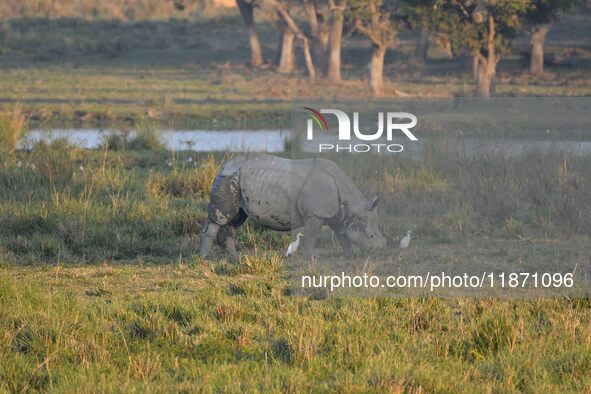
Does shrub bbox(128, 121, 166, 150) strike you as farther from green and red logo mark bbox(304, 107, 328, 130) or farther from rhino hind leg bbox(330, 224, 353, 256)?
green and red logo mark bbox(304, 107, 328, 130)

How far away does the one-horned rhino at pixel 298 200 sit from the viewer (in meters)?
8.47

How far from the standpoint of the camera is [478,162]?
8383 mm

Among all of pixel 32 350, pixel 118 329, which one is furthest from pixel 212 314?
pixel 32 350

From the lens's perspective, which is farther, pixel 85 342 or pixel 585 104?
pixel 585 104

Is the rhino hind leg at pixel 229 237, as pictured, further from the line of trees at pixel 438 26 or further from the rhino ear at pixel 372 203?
the line of trees at pixel 438 26

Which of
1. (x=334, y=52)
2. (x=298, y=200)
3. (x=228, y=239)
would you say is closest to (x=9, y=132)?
(x=228, y=239)

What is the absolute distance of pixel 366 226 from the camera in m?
8.41

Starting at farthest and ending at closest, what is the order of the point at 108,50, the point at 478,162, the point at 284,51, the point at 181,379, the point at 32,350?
1. the point at 108,50
2. the point at 284,51
3. the point at 478,162
4. the point at 32,350
5. the point at 181,379

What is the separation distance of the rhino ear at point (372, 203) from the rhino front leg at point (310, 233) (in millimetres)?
395

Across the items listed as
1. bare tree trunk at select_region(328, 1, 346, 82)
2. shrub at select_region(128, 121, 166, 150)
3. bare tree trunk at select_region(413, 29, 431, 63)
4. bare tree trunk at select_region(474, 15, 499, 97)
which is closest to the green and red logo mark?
shrub at select_region(128, 121, 166, 150)

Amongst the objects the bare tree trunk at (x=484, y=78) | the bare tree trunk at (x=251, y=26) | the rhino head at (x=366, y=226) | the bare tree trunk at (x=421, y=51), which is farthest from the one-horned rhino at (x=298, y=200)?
the bare tree trunk at (x=251, y=26)

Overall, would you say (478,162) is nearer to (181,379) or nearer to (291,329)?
(291,329)

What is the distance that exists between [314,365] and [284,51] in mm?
33442

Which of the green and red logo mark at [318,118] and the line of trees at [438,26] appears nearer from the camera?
the green and red logo mark at [318,118]
